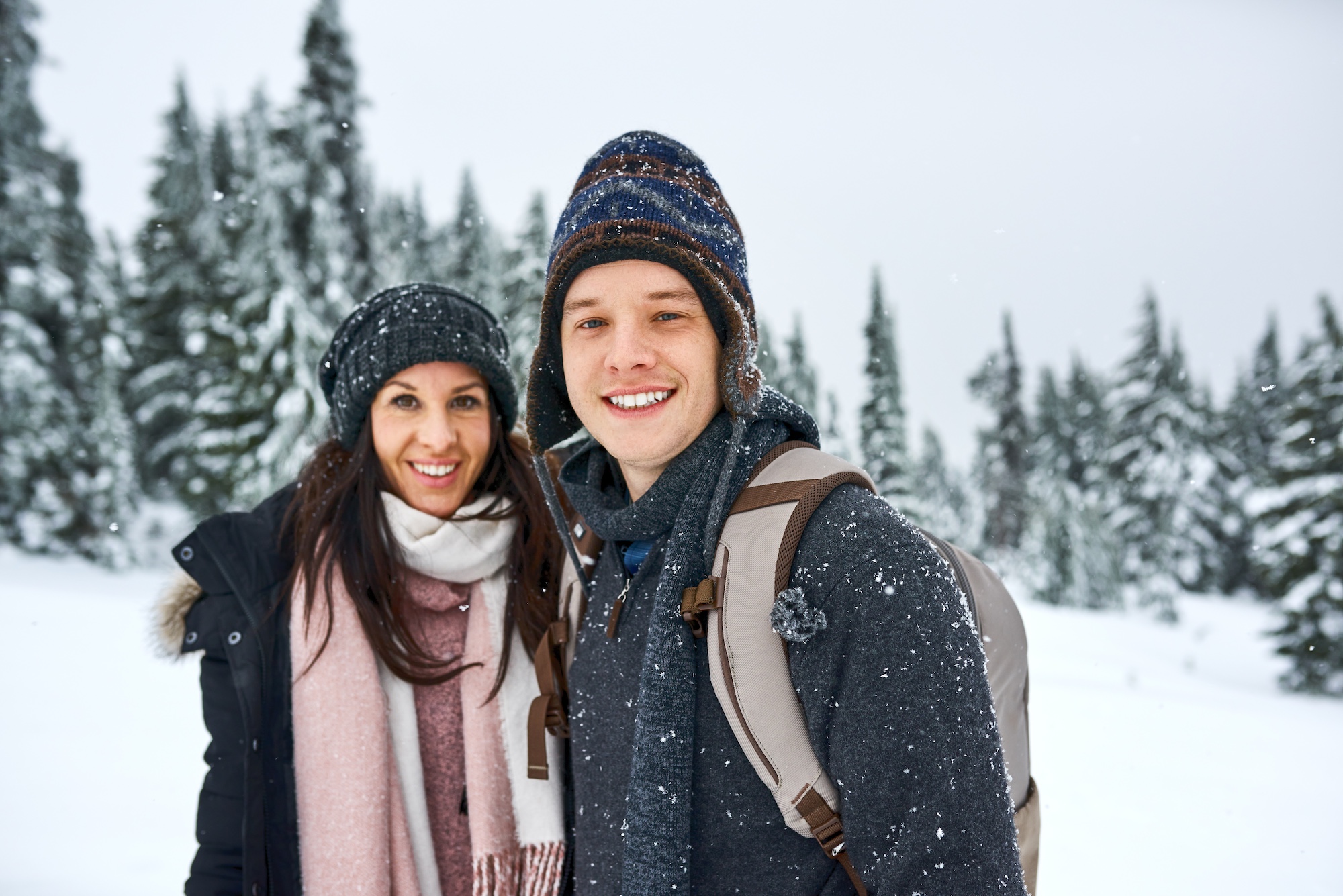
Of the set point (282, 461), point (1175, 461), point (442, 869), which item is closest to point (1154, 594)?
point (1175, 461)

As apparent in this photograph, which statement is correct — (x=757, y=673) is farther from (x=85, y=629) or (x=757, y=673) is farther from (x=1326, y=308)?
(x=1326, y=308)

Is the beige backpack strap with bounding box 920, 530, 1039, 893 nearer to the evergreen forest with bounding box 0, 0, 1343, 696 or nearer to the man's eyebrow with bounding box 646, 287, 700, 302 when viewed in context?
the man's eyebrow with bounding box 646, 287, 700, 302

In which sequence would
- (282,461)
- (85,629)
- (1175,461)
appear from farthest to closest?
(1175,461) → (282,461) → (85,629)

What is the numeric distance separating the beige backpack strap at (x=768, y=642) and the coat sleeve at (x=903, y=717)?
0.04 metres

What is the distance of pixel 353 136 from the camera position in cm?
1703

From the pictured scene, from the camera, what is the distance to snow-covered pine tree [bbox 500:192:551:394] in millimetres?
15281

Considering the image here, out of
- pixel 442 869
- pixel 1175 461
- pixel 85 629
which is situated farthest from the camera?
pixel 1175 461

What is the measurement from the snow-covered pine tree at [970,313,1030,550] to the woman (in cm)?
2960

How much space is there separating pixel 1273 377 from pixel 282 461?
140 ft

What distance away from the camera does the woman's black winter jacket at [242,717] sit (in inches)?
105

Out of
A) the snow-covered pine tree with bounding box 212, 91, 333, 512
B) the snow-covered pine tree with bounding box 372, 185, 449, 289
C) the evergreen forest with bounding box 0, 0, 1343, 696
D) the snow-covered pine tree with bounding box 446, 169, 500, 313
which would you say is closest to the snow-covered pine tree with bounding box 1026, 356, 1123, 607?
the evergreen forest with bounding box 0, 0, 1343, 696

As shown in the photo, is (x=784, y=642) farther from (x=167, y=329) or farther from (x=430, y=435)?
(x=167, y=329)

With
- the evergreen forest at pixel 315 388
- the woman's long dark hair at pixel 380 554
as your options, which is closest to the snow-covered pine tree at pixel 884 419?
the evergreen forest at pixel 315 388

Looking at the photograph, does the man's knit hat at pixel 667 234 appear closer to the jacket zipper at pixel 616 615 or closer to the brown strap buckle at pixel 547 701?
the jacket zipper at pixel 616 615
